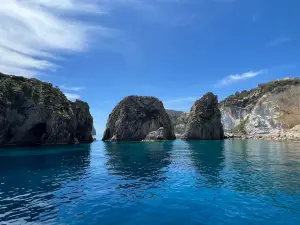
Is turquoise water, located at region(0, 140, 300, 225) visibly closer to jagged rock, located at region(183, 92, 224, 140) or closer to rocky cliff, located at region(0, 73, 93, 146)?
rocky cliff, located at region(0, 73, 93, 146)

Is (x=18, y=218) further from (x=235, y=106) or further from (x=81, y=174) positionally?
(x=235, y=106)

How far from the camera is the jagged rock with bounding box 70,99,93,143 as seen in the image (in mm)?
123688

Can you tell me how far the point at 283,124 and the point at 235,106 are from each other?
49.7m

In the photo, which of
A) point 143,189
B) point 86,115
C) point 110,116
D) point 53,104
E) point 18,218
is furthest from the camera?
point 110,116

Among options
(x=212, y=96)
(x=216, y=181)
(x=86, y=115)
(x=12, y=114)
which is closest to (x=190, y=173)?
(x=216, y=181)

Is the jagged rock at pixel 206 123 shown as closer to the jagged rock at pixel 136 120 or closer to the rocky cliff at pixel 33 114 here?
the jagged rock at pixel 136 120

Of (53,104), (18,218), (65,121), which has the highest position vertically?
(53,104)

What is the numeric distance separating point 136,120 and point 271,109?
94992 mm

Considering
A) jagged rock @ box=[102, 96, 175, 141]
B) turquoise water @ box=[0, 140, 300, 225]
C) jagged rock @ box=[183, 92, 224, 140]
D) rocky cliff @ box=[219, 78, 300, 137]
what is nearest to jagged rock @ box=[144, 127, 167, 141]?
jagged rock @ box=[102, 96, 175, 141]

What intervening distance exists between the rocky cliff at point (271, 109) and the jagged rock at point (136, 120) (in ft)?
201

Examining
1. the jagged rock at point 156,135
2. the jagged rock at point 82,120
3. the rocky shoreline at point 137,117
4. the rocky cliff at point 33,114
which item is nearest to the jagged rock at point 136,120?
the rocky shoreline at point 137,117

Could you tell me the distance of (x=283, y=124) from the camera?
495 feet

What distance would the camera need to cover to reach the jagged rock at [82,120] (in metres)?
124

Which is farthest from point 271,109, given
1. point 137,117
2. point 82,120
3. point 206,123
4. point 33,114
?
point 33,114
